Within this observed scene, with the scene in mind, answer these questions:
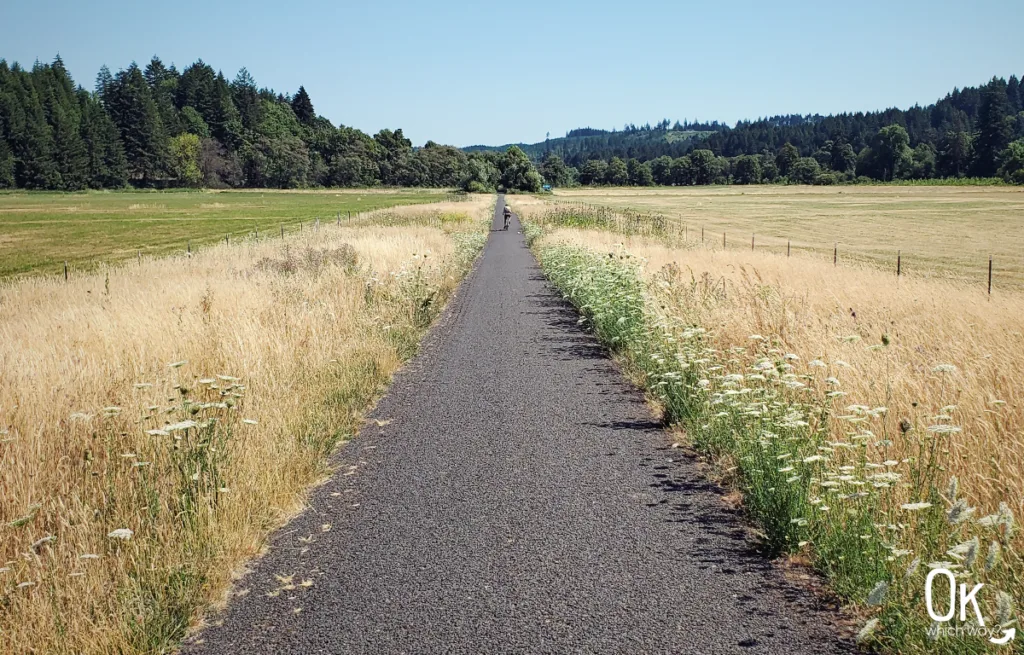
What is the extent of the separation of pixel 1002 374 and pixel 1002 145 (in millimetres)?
155128

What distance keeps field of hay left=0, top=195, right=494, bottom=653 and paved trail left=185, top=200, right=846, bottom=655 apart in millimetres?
353

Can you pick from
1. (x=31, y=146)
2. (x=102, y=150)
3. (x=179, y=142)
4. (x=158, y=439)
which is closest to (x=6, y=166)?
(x=31, y=146)

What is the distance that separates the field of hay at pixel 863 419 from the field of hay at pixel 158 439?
3.60 m

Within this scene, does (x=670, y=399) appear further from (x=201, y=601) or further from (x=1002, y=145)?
(x=1002, y=145)

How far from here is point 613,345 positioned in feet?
39.1

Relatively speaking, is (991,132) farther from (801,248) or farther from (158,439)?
(158,439)

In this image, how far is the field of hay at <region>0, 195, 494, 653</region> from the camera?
12.3 feet

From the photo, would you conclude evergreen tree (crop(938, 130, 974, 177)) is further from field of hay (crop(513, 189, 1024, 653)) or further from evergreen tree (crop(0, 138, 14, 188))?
evergreen tree (crop(0, 138, 14, 188))

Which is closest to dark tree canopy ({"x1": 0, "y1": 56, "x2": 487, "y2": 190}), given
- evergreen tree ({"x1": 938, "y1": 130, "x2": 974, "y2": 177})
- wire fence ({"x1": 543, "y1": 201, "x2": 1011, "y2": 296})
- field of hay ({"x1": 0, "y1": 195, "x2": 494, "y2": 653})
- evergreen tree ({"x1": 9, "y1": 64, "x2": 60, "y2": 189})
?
evergreen tree ({"x1": 9, "y1": 64, "x2": 60, "y2": 189})

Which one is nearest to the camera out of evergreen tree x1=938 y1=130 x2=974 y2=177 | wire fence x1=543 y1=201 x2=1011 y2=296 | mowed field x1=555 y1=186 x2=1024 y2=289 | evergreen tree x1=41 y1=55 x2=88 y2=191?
wire fence x1=543 y1=201 x2=1011 y2=296

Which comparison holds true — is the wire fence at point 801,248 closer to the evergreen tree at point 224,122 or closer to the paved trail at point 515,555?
the paved trail at point 515,555

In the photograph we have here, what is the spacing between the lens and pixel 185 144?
139625 mm

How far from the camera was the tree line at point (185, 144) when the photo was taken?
114m

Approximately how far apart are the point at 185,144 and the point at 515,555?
155 metres
